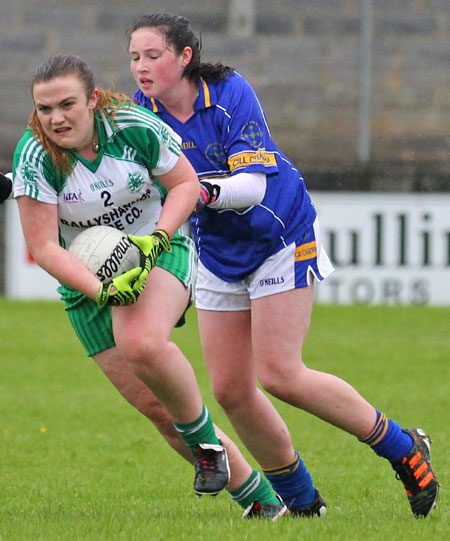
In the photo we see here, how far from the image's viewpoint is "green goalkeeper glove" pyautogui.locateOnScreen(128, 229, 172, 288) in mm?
4688

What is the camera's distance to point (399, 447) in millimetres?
5227

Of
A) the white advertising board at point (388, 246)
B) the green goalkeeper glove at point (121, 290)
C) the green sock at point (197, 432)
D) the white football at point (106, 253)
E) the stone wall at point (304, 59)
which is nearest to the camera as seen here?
the green goalkeeper glove at point (121, 290)

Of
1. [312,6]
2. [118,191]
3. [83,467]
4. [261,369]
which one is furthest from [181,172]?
[312,6]

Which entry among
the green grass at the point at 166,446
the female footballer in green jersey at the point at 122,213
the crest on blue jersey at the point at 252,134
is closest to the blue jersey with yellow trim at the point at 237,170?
the crest on blue jersey at the point at 252,134

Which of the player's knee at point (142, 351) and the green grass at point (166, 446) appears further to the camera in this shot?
the green grass at point (166, 446)

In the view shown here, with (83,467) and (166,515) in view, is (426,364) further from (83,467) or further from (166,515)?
(166,515)

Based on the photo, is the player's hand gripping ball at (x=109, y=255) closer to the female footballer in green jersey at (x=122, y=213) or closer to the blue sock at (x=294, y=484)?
the female footballer in green jersey at (x=122, y=213)

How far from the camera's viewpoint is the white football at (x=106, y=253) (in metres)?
4.76

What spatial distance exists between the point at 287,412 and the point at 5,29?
39.7ft

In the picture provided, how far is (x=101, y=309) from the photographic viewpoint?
5.09 metres

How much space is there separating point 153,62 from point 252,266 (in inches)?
39.1

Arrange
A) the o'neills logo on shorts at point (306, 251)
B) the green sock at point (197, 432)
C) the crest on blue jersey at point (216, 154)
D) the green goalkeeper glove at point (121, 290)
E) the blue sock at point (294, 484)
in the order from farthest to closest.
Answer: the blue sock at point (294, 484) → the o'neills logo on shorts at point (306, 251) → the crest on blue jersey at point (216, 154) → the green sock at point (197, 432) → the green goalkeeper glove at point (121, 290)

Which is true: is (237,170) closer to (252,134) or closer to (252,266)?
(252,134)

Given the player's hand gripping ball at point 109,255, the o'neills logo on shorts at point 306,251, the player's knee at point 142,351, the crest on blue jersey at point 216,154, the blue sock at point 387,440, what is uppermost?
the crest on blue jersey at point 216,154
